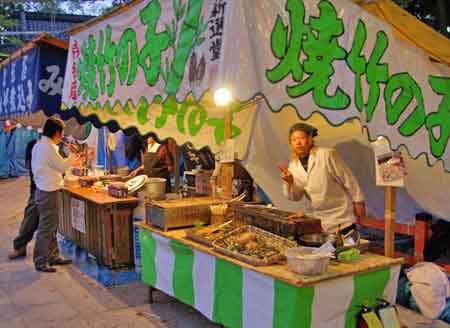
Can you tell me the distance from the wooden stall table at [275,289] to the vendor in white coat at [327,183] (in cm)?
62

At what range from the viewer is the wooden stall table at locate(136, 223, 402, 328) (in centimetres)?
325

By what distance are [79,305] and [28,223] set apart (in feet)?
8.06

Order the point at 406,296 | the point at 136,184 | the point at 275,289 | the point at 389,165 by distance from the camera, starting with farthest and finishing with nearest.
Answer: the point at 136,184 → the point at 406,296 → the point at 389,165 → the point at 275,289

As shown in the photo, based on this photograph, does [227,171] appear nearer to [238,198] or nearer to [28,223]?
[238,198]

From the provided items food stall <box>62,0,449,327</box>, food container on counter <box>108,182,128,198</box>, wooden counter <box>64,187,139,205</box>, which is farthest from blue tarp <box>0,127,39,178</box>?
food stall <box>62,0,449,327</box>

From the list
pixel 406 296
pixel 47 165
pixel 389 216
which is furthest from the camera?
pixel 47 165

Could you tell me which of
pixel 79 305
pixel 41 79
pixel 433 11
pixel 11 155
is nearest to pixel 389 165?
pixel 79 305

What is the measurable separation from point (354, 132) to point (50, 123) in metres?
4.08

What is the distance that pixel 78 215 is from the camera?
735 cm

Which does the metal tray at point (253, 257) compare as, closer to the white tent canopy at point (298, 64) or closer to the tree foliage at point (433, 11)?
the white tent canopy at point (298, 64)

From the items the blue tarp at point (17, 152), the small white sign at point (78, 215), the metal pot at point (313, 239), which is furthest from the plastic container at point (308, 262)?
the blue tarp at point (17, 152)

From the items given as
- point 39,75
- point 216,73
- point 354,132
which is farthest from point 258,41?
point 39,75

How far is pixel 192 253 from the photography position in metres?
4.43

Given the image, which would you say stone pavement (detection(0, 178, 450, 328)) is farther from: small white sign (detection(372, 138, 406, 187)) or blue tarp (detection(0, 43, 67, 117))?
blue tarp (detection(0, 43, 67, 117))
